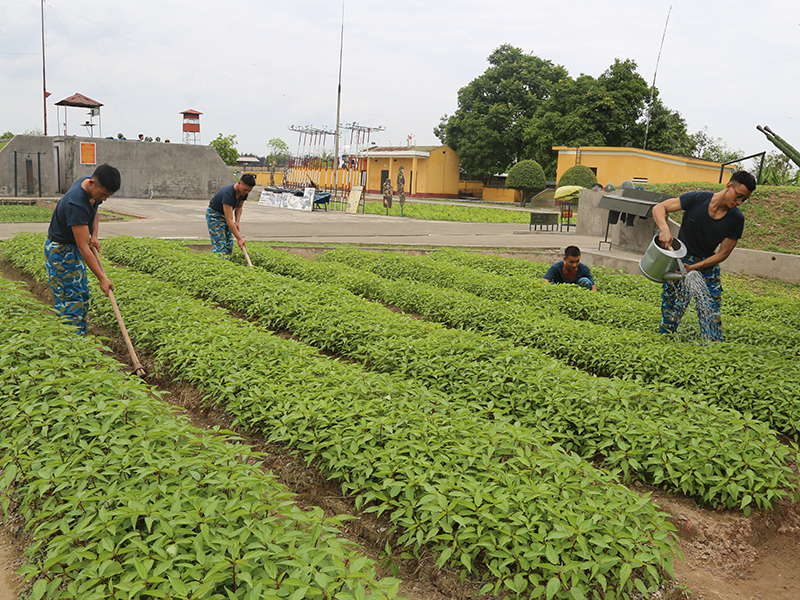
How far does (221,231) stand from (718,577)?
8240 mm

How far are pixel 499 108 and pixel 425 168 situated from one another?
6794 mm

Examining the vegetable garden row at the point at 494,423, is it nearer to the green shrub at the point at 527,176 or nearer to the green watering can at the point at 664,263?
the green watering can at the point at 664,263

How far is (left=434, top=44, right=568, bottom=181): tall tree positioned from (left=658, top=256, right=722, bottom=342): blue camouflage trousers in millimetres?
40199

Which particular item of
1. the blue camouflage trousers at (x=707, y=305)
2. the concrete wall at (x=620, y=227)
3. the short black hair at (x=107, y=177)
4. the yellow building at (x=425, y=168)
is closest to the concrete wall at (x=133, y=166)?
the yellow building at (x=425, y=168)

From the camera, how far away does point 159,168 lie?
32.9 m

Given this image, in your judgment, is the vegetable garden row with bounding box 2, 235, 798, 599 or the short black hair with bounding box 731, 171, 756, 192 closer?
the vegetable garden row with bounding box 2, 235, 798, 599

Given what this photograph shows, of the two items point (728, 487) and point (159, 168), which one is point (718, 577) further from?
point (159, 168)

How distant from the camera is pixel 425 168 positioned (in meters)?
47.0

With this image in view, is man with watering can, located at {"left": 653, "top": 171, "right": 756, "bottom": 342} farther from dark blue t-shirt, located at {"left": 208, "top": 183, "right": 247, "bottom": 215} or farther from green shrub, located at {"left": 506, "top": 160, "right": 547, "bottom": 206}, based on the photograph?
green shrub, located at {"left": 506, "top": 160, "right": 547, "bottom": 206}

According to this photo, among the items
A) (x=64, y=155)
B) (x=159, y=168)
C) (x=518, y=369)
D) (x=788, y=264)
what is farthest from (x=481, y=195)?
(x=518, y=369)

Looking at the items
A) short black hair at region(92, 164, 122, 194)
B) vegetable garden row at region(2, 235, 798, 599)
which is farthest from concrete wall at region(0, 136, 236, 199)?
short black hair at region(92, 164, 122, 194)

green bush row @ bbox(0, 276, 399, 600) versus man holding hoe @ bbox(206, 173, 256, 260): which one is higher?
man holding hoe @ bbox(206, 173, 256, 260)

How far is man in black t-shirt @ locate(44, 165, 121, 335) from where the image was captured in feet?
16.7

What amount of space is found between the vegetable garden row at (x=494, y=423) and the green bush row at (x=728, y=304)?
0.97 metres
